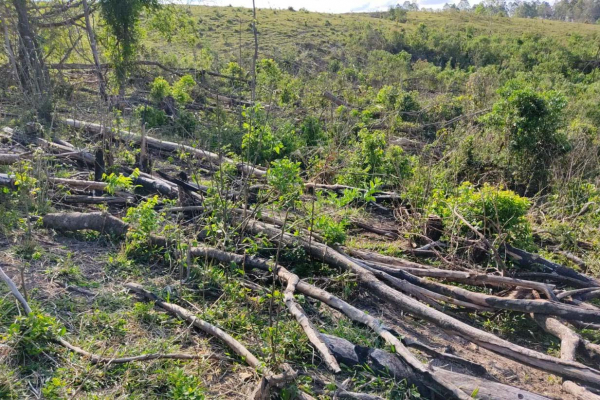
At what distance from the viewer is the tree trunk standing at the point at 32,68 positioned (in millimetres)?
8086

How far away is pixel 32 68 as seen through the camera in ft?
29.3

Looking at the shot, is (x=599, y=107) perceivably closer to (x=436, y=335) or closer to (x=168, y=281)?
(x=436, y=335)

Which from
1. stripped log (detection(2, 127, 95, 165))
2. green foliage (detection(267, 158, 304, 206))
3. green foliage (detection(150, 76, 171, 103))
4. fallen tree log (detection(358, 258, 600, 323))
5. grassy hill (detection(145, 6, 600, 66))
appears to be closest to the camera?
fallen tree log (detection(358, 258, 600, 323))

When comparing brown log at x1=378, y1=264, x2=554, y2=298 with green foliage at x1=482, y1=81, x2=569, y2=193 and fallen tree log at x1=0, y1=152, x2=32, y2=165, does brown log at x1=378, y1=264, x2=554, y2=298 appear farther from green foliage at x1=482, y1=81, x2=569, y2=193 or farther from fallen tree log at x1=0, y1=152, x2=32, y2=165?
fallen tree log at x1=0, y1=152, x2=32, y2=165

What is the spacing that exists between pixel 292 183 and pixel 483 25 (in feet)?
130

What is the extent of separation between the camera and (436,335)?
366cm

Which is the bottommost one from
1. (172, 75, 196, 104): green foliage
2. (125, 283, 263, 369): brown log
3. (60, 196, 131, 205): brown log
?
(125, 283, 263, 369): brown log

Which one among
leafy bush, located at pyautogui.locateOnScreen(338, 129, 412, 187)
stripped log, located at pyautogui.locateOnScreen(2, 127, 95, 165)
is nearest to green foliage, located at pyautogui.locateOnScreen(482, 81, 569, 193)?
leafy bush, located at pyautogui.locateOnScreen(338, 129, 412, 187)

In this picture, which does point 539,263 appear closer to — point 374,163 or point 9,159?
point 374,163

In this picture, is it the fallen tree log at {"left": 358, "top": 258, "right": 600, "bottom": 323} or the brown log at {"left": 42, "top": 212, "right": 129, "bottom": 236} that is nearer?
the fallen tree log at {"left": 358, "top": 258, "right": 600, "bottom": 323}

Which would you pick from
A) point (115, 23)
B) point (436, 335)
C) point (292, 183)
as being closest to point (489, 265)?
point (436, 335)

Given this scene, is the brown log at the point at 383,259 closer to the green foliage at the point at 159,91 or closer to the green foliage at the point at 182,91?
the green foliage at the point at 182,91

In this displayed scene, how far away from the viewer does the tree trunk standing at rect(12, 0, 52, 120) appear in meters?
8.09

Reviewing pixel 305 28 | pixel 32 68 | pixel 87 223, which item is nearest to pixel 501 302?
pixel 87 223
